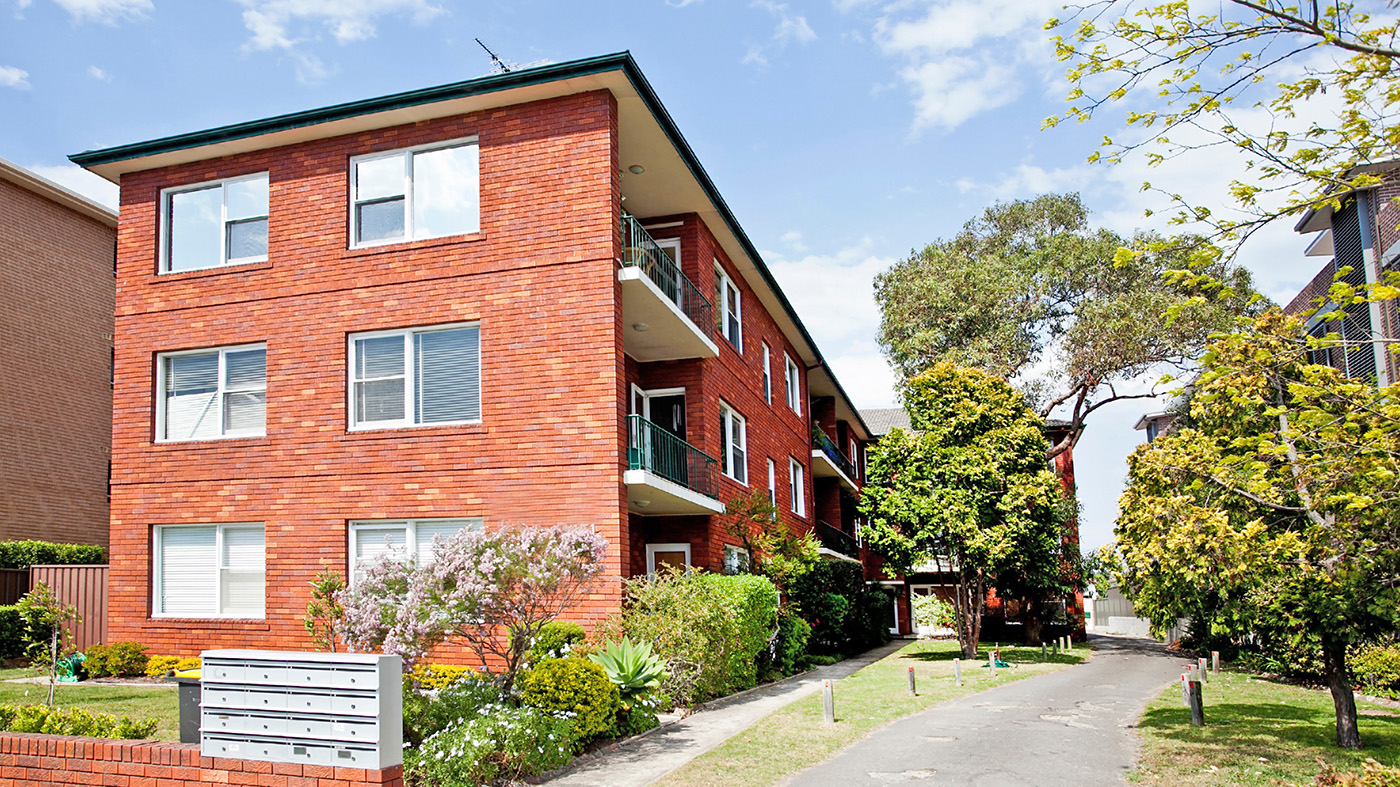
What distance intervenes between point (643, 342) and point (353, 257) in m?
5.31

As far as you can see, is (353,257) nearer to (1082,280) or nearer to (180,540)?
(180,540)

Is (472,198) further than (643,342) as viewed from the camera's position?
No

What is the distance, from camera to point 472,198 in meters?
16.9

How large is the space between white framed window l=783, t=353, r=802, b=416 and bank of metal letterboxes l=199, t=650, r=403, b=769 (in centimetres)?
2356

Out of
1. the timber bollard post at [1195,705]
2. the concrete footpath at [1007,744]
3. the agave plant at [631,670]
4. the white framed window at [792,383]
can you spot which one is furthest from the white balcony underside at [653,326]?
the white framed window at [792,383]

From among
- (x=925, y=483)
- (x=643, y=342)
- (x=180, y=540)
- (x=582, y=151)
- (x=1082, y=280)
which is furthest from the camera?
(x=1082, y=280)

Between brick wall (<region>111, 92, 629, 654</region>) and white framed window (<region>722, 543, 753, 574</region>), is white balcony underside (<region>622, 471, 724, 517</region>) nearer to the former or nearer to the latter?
brick wall (<region>111, 92, 629, 654</region>)

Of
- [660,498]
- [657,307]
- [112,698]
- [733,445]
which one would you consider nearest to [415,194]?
[657,307]

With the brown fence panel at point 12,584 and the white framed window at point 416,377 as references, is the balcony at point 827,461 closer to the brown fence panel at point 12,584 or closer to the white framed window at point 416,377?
the white framed window at point 416,377

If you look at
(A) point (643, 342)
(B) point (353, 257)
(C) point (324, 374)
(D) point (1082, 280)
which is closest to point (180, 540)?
(C) point (324, 374)

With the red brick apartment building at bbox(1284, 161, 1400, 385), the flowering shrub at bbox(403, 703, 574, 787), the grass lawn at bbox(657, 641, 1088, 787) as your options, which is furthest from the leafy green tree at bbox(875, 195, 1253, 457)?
the flowering shrub at bbox(403, 703, 574, 787)

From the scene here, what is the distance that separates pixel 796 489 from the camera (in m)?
31.1

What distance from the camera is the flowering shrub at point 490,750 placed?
9.39m

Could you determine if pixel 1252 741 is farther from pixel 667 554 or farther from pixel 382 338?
pixel 382 338
